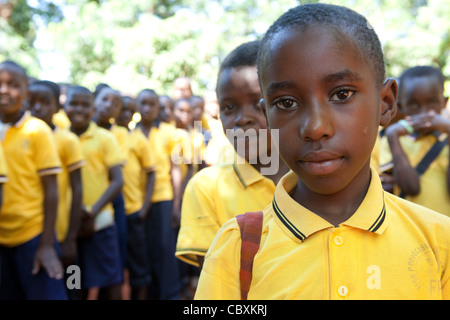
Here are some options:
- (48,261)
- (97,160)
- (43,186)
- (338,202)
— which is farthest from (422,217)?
(97,160)

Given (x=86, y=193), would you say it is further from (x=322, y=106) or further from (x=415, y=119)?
(x=322, y=106)

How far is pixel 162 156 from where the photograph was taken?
5.42 m

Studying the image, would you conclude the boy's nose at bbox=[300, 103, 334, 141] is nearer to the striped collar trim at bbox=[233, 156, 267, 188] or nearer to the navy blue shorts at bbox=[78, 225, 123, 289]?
the striped collar trim at bbox=[233, 156, 267, 188]

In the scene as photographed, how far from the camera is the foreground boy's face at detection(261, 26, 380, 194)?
100cm

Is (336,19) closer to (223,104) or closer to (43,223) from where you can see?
(223,104)

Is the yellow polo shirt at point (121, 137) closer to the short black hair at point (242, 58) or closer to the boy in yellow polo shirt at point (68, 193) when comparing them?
the boy in yellow polo shirt at point (68, 193)

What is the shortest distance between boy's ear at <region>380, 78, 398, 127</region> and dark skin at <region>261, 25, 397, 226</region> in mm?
57

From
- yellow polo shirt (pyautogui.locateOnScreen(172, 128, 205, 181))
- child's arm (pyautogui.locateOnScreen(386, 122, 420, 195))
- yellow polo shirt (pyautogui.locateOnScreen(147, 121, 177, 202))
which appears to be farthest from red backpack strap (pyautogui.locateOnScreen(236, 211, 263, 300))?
yellow polo shirt (pyautogui.locateOnScreen(172, 128, 205, 181))

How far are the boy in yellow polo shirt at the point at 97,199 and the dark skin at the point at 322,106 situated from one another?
10.3 ft

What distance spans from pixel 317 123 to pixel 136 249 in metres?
4.24

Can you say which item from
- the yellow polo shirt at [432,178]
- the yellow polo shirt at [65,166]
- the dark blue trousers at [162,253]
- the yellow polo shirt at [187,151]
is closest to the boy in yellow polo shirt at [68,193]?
the yellow polo shirt at [65,166]

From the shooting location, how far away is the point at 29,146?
3.16m

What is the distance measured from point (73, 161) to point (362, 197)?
9.35 ft
